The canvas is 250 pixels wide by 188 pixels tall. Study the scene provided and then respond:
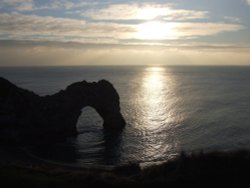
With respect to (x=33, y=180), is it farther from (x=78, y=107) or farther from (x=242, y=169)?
(x=78, y=107)

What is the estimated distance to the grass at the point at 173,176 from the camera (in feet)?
82.7

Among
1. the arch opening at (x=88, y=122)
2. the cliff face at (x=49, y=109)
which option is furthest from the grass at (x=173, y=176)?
the arch opening at (x=88, y=122)

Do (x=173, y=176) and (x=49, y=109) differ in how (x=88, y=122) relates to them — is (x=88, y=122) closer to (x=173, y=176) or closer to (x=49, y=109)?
(x=49, y=109)

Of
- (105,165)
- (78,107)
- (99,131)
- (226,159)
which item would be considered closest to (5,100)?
(78,107)

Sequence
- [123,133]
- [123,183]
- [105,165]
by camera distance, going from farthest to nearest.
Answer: [123,133] → [105,165] → [123,183]

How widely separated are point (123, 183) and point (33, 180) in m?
7.00

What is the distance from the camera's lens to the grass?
993 inches

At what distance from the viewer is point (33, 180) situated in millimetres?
25672

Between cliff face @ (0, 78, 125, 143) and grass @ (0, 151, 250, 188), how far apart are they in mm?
26293

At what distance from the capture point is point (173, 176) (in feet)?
86.1

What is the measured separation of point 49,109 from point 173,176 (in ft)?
122

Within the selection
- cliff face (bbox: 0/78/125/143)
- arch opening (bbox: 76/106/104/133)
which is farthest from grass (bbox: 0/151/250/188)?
arch opening (bbox: 76/106/104/133)

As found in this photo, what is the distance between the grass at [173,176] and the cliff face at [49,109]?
86.3 ft

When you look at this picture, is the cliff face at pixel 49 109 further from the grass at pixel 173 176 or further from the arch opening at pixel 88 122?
the grass at pixel 173 176
